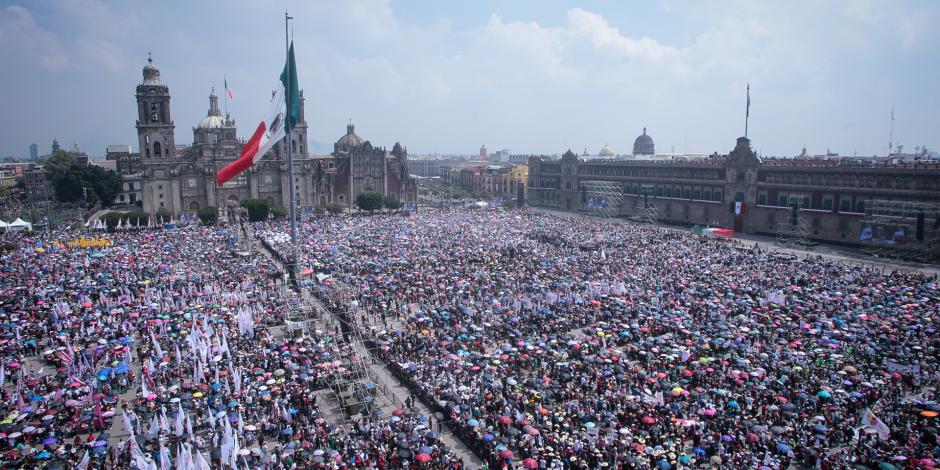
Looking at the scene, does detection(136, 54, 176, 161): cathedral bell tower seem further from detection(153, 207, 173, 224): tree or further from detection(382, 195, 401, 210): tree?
detection(382, 195, 401, 210): tree

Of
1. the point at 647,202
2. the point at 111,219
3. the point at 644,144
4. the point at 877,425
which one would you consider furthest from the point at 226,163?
the point at 644,144

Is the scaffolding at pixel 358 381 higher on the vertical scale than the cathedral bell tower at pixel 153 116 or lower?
lower

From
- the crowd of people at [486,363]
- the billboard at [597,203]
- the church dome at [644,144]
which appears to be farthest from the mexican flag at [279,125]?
the church dome at [644,144]

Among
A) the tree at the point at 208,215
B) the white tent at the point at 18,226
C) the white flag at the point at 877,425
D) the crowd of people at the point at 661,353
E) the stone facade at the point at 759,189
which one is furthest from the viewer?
the tree at the point at 208,215

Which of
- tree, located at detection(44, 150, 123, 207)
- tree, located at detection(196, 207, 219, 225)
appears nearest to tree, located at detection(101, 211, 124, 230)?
tree, located at detection(196, 207, 219, 225)

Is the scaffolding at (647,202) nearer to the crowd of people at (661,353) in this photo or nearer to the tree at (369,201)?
the crowd of people at (661,353)

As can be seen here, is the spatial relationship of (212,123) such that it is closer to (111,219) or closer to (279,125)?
(111,219)
